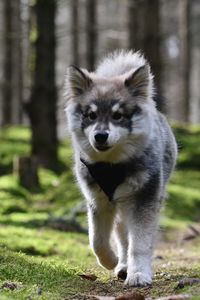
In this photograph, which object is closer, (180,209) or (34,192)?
(180,209)

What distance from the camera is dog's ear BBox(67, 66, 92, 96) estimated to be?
6.31m

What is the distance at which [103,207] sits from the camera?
636cm

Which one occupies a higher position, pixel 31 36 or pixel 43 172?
pixel 31 36

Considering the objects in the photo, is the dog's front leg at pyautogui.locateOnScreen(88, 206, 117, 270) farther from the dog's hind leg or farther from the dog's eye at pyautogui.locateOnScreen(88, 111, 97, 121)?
the dog's eye at pyautogui.locateOnScreen(88, 111, 97, 121)

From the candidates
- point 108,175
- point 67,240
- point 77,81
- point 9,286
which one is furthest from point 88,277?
point 67,240

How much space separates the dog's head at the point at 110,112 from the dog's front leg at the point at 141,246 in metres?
0.60

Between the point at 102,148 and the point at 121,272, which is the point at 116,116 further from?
the point at 121,272

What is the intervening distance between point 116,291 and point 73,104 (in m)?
1.91

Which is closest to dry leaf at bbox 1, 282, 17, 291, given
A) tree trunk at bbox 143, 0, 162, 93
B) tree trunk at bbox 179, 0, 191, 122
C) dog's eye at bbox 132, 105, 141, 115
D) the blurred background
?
the blurred background

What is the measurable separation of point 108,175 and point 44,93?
31.2 feet

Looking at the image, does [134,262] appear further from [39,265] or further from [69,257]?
[69,257]

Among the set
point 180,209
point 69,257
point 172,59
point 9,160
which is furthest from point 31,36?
point 172,59

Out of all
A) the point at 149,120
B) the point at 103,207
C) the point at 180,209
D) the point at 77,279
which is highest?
the point at 149,120

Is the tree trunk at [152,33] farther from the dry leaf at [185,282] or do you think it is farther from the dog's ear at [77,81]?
the dry leaf at [185,282]
